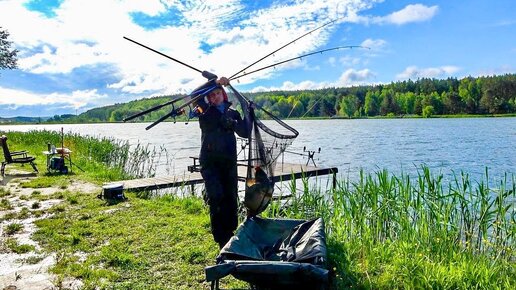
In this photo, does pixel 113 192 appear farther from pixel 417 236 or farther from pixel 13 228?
pixel 417 236

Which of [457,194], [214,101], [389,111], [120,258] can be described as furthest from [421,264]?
[389,111]

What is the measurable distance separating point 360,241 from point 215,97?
97.5 inches

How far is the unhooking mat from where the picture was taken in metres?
2.96

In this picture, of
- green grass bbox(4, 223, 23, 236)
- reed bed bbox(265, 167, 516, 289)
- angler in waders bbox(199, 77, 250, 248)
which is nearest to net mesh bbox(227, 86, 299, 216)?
angler in waders bbox(199, 77, 250, 248)

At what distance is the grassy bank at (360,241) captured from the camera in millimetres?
4059

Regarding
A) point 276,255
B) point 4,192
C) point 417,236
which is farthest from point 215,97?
point 4,192

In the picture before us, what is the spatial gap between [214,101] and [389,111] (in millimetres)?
80027

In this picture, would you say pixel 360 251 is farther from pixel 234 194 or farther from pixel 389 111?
pixel 389 111

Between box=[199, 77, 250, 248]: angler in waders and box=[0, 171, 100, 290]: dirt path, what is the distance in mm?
1623

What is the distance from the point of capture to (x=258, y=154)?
184 inches

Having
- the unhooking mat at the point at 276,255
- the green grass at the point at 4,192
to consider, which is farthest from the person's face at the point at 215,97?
the green grass at the point at 4,192

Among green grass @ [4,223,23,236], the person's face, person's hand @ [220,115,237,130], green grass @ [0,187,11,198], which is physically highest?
the person's face

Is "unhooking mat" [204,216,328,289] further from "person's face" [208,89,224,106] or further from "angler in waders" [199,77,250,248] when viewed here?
"person's face" [208,89,224,106]

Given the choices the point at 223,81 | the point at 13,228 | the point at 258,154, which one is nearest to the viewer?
the point at 223,81
